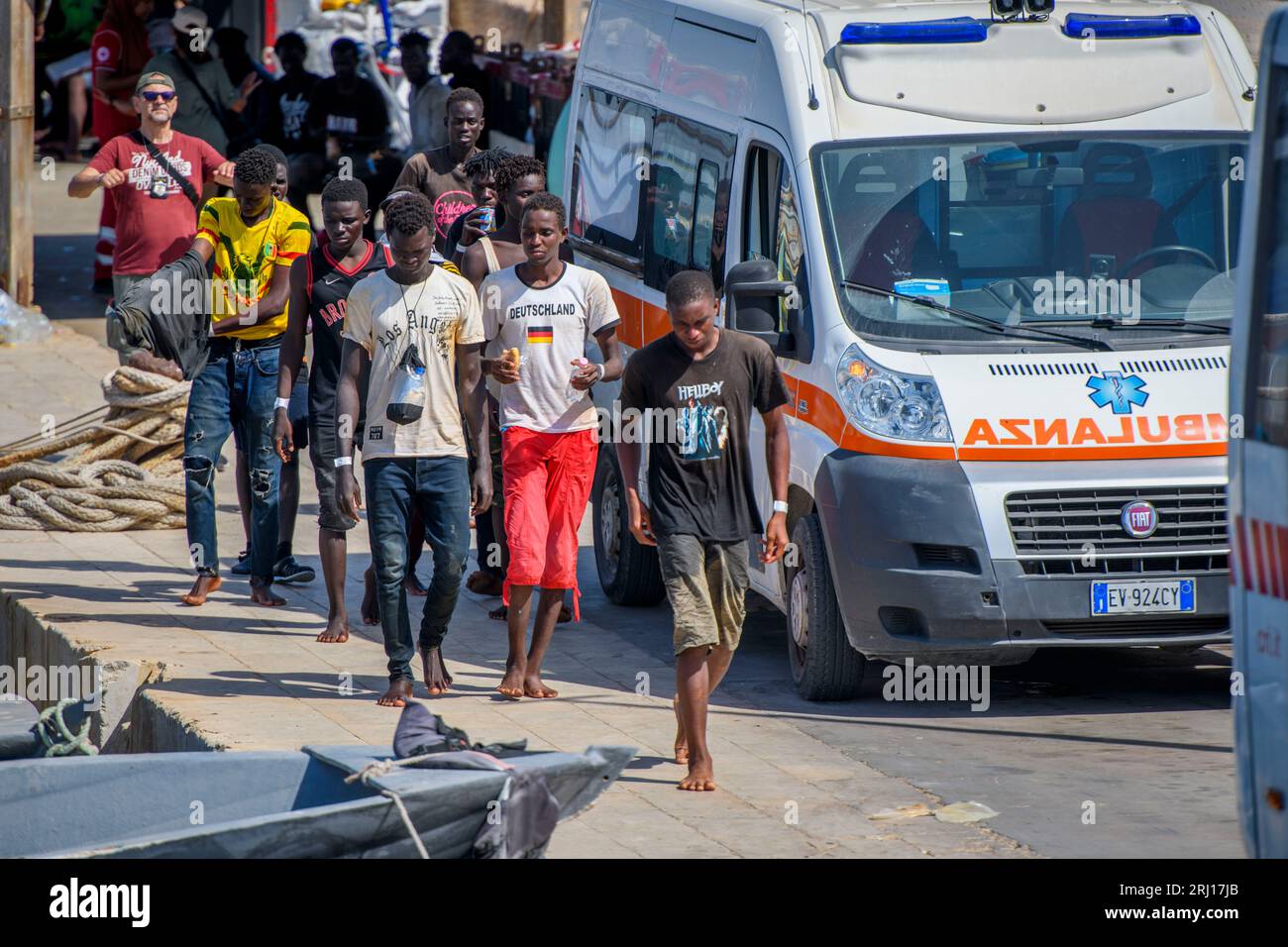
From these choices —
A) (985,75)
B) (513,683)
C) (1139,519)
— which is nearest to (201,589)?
(513,683)

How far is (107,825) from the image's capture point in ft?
21.3

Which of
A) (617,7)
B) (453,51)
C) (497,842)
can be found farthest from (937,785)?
(453,51)

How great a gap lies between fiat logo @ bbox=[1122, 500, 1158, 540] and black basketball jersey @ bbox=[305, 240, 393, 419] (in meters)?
Result: 3.42

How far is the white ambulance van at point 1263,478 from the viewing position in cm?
526

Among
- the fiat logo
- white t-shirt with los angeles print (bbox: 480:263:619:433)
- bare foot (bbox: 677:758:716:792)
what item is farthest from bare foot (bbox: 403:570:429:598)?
the fiat logo

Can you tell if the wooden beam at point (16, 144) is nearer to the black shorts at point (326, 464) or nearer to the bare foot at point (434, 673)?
the black shorts at point (326, 464)

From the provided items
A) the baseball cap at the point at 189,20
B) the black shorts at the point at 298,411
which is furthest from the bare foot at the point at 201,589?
the baseball cap at the point at 189,20

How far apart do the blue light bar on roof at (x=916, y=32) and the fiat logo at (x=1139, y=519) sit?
2.23 m

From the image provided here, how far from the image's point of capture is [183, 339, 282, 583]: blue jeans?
9703 mm

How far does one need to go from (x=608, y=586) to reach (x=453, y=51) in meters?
8.95

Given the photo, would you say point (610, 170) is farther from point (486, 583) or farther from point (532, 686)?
point (532, 686)

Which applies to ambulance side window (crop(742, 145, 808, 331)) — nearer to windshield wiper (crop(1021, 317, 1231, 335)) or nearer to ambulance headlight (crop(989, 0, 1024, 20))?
windshield wiper (crop(1021, 317, 1231, 335))

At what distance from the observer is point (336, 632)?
9.39 meters
